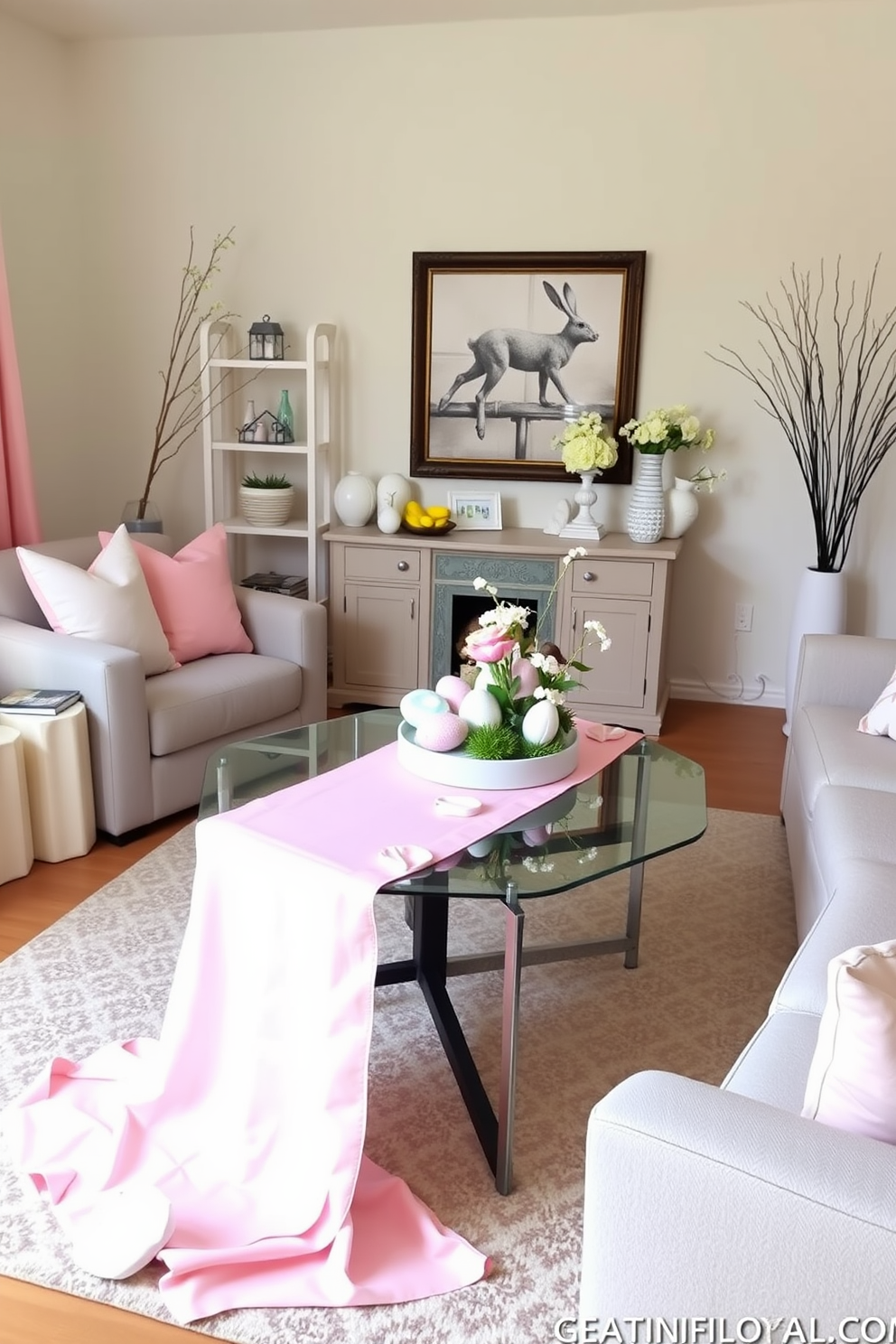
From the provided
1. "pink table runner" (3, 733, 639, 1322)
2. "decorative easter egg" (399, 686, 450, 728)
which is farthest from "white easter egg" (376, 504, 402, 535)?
"pink table runner" (3, 733, 639, 1322)

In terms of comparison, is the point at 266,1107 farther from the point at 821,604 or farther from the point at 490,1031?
the point at 821,604

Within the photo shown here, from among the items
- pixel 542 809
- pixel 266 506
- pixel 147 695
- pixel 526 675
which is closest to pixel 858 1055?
pixel 542 809

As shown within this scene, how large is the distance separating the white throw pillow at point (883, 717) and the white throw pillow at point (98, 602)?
2.05 meters

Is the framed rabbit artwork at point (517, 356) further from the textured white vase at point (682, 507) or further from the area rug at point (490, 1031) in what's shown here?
the area rug at point (490, 1031)

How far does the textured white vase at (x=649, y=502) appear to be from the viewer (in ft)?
13.7

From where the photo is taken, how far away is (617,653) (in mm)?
4133

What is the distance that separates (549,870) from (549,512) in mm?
2847

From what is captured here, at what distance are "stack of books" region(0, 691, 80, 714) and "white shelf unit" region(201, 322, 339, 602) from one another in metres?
1.54

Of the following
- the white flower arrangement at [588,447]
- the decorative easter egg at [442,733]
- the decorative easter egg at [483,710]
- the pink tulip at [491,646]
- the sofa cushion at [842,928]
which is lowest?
the sofa cushion at [842,928]

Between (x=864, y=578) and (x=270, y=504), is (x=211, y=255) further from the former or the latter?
(x=864, y=578)

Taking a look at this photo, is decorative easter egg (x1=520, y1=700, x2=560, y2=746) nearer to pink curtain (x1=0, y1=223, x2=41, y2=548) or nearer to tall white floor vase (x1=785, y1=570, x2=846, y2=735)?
tall white floor vase (x1=785, y1=570, x2=846, y2=735)

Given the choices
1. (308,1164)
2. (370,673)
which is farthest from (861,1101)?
(370,673)

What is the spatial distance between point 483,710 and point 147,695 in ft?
4.40

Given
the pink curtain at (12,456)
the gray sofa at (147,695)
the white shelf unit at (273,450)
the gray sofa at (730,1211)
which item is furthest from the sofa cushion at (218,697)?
the gray sofa at (730,1211)
